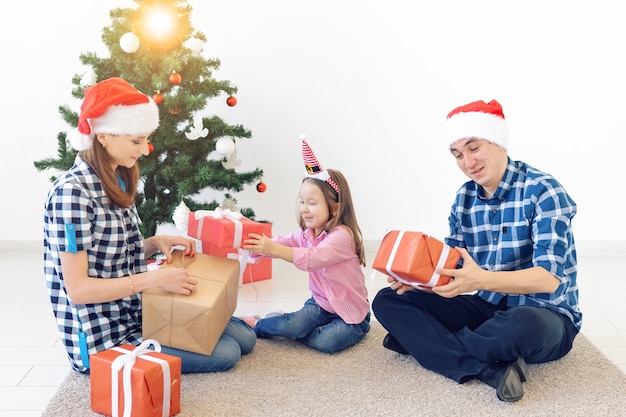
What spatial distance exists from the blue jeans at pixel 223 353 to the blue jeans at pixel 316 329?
14 cm

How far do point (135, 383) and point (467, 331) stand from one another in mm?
935

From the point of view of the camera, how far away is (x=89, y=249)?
1866 mm

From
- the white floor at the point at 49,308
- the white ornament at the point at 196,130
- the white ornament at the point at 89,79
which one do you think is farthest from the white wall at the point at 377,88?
the white ornament at the point at 89,79

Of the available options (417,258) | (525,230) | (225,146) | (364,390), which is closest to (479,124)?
(525,230)

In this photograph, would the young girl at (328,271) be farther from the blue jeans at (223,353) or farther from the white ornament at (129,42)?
the white ornament at (129,42)

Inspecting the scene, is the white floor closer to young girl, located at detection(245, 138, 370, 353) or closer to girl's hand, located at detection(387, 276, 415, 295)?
young girl, located at detection(245, 138, 370, 353)

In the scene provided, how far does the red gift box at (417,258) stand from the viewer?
1.89m

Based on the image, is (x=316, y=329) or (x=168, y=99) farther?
(x=168, y=99)

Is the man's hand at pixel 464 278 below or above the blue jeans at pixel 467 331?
above

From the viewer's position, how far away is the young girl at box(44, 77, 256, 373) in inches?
71.8

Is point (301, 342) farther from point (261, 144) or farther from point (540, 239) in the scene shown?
point (261, 144)

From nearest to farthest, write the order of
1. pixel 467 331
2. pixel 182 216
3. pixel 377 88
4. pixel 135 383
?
pixel 135 383, pixel 467 331, pixel 182 216, pixel 377 88

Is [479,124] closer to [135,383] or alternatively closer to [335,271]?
[335,271]

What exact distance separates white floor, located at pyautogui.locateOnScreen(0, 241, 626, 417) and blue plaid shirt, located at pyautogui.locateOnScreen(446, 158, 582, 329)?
0.41 meters
